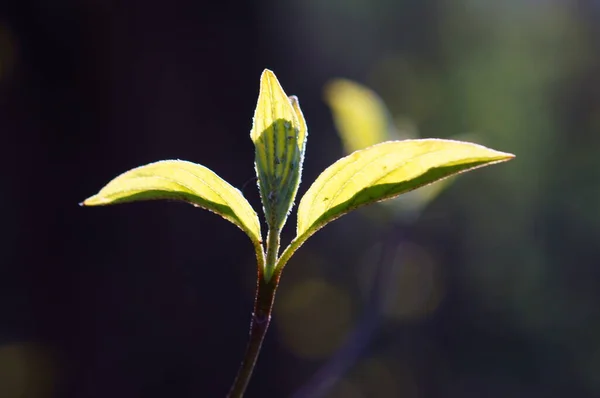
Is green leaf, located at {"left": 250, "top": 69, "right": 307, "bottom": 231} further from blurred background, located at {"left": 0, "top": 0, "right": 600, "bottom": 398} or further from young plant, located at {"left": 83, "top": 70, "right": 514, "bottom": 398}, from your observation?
blurred background, located at {"left": 0, "top": 0, "right": 600, "bottom": 398}

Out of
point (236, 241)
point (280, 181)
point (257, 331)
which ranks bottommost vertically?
point (236, 241)

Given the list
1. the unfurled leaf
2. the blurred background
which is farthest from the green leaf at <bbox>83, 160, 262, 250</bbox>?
the unfurled leaf

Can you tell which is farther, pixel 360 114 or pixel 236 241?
pixel 236 241

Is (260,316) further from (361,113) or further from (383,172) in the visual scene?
(361,113)

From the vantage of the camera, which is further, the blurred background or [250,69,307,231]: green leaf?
the blurred background

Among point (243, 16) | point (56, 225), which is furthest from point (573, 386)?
point (56, 225)

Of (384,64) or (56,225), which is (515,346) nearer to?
(384,64)

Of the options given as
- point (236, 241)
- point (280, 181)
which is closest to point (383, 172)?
point (280, 181)
